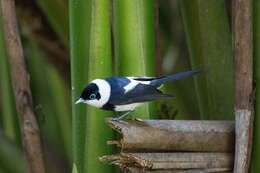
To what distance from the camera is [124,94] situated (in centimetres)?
99

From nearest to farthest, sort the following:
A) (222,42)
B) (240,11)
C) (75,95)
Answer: (240,11)
(75,95)
(222,42)

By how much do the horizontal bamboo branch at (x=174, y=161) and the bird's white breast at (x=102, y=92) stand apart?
0.28 feet

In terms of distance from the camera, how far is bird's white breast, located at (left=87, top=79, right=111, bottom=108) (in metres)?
0.93

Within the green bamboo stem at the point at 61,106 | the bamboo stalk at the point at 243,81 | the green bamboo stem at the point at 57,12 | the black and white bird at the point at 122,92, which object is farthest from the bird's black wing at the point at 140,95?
the green bamboo stem at the point at 61,106

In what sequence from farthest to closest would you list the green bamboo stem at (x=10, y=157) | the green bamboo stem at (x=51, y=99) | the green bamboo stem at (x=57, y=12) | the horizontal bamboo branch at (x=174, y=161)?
the green bamboo stem at (x=51, y=99)
the green bamboo stem at (x=57, y=12)
the green bamboo stem at (x=10, y=157)
the horizontal bamboo branch at (x=174, y=161)

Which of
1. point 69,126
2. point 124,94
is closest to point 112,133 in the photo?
point 124,94

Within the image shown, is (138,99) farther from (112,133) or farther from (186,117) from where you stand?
(186,117)

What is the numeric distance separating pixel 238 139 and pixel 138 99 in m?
0.15

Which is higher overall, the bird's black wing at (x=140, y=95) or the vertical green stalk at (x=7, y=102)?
the bird's black wing at (x=140, y=95)

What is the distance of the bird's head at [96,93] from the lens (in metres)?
0.93

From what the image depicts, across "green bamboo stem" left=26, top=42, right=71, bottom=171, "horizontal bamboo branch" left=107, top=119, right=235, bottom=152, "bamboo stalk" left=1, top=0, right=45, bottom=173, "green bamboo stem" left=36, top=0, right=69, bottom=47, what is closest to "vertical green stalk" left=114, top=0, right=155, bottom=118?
"horizontal bamboo branch" left=107, top=119, right=235, bottom=152

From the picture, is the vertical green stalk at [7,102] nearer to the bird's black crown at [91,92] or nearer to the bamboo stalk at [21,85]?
the bamboo stalk at [21,85]

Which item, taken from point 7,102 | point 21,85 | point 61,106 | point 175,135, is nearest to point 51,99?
point 61,106

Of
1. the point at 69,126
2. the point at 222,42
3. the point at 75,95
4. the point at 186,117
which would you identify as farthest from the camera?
the point at 69,126
